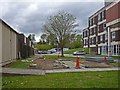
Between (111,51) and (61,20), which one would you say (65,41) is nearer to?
(61,20)

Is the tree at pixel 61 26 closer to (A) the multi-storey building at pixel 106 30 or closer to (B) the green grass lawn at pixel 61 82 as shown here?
(A) the multi-storey building at pixel 106 30

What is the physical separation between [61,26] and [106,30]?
15764 mm

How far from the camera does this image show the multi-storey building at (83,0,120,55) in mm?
51125

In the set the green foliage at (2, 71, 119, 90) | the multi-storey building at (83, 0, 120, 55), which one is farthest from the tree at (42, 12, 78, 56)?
the green foliage at (2, 71, 119, 90)

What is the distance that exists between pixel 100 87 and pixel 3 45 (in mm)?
13744

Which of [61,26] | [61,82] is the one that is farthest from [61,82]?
[61,26]

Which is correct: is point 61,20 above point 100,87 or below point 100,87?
above

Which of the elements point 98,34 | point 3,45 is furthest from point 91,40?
point 3,45

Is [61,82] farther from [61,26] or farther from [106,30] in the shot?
[106,30]

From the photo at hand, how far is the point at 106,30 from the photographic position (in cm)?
6881

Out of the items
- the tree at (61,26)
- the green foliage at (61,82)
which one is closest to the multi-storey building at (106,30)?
the tree at (61,26)

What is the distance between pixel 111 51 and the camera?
61500 millimetres

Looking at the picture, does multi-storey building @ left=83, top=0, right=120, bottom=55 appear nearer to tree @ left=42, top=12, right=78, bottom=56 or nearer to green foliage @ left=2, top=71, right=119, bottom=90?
tree @ left=42, top=12, right=78, bottom=56

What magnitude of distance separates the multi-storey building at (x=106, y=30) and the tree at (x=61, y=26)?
312 inches
